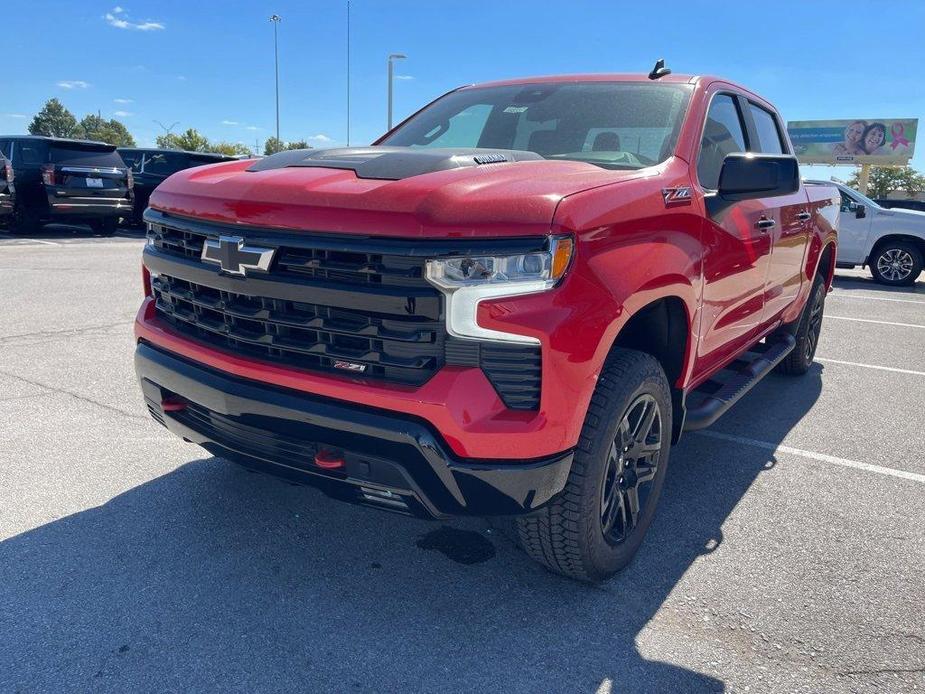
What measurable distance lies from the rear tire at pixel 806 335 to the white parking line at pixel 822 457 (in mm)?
1446

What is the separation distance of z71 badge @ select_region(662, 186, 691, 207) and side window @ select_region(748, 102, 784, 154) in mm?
1561

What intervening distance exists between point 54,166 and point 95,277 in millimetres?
5291

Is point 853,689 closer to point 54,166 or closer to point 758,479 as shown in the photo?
point 758,479

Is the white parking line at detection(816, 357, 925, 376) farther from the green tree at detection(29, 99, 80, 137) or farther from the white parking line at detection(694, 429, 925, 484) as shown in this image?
the green tree at detection(29, 99, 80, 137)

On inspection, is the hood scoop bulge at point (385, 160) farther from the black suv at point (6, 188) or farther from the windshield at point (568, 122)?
the black suv at point (6, 188)

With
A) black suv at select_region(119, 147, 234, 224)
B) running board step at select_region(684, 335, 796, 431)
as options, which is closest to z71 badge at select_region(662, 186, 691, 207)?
running board step at select_region(684, 335, 796, 431)

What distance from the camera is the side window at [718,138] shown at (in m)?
3.29

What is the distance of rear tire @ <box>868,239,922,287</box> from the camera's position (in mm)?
12883

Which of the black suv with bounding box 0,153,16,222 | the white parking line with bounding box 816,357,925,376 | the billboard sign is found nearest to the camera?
the white parking line with bounding box 816,357,925,376

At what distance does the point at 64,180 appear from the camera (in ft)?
44.4

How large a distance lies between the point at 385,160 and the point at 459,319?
0.79 meters

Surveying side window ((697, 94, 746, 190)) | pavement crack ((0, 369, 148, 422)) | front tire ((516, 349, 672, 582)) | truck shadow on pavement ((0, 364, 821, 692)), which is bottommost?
truck shadow on pavement ((0, 364, 821, 692))

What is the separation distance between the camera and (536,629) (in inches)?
97.8

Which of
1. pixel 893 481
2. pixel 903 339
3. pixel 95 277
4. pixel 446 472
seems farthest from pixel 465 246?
pixel 95 277
